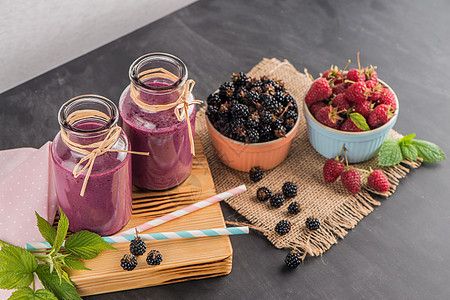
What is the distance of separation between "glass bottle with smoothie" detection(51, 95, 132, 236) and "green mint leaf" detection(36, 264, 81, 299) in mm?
137

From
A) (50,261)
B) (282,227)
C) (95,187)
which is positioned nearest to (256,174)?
(282,227)

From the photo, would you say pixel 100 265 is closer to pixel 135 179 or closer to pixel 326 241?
pixel 135 179

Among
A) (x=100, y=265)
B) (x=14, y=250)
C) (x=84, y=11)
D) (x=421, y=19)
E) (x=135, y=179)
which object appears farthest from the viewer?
(x=421, y=19)

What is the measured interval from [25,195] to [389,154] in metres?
0.99

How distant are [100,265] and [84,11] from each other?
106 centimetres

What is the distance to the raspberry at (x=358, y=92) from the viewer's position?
1363 millimetres

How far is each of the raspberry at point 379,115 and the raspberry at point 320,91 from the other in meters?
0.13

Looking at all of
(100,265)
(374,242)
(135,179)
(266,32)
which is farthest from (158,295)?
(266,32)

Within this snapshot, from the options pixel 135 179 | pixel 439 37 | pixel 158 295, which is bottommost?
pixel 158 295

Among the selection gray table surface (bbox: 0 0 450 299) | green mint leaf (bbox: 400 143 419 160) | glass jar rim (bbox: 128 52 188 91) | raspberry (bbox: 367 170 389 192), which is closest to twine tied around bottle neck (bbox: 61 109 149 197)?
glass jar rim (bbox: 128 52 188 91)

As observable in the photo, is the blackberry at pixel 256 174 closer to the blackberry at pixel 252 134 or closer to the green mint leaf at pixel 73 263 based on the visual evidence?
the blackberry at pixel 252 134

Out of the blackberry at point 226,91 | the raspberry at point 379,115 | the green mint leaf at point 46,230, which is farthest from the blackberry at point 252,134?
the green mint leaf at point 46,230

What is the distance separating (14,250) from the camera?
1.04 m

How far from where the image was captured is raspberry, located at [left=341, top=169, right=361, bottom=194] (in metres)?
1.39
